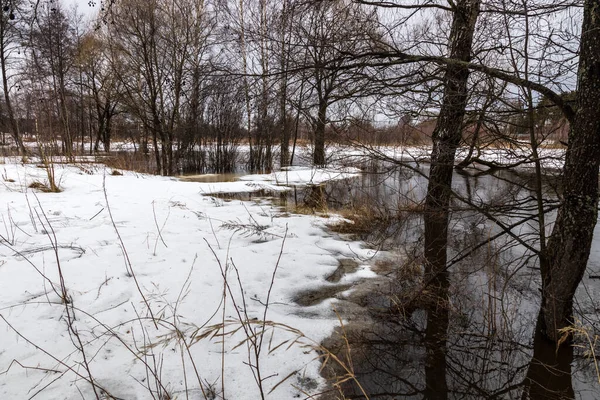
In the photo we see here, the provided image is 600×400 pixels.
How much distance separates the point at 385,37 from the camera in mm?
3262

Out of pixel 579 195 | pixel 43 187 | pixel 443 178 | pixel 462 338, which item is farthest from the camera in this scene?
pixel 43 187

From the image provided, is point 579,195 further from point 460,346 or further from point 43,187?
point 43,187

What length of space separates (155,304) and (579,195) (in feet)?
10.6

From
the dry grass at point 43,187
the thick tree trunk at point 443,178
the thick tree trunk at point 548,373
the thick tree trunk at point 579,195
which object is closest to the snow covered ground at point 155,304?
the thick tree trunk at point 443,178

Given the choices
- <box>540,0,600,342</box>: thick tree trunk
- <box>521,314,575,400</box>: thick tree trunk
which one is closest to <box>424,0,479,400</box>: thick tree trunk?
<box>521,314,575,400</box>: thick tree trunk

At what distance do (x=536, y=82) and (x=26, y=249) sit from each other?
471cm

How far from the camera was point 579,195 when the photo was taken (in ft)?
7.50

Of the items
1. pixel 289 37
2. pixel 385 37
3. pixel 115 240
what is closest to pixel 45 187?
pixel 115 240

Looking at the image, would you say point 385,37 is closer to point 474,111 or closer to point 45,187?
point 474,111

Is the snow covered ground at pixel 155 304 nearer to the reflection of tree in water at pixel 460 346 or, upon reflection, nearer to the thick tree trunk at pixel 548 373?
the reflection of tree in water at pixel 460 346

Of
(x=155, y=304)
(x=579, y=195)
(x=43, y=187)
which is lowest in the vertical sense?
(x=155, y=304)

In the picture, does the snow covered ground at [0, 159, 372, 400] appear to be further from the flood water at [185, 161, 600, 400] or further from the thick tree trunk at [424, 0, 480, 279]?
the thick tree trunk at [424, 0, 480, 279]

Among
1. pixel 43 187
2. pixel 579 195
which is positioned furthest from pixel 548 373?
pixel 43 187

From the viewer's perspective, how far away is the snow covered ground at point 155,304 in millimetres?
1823
